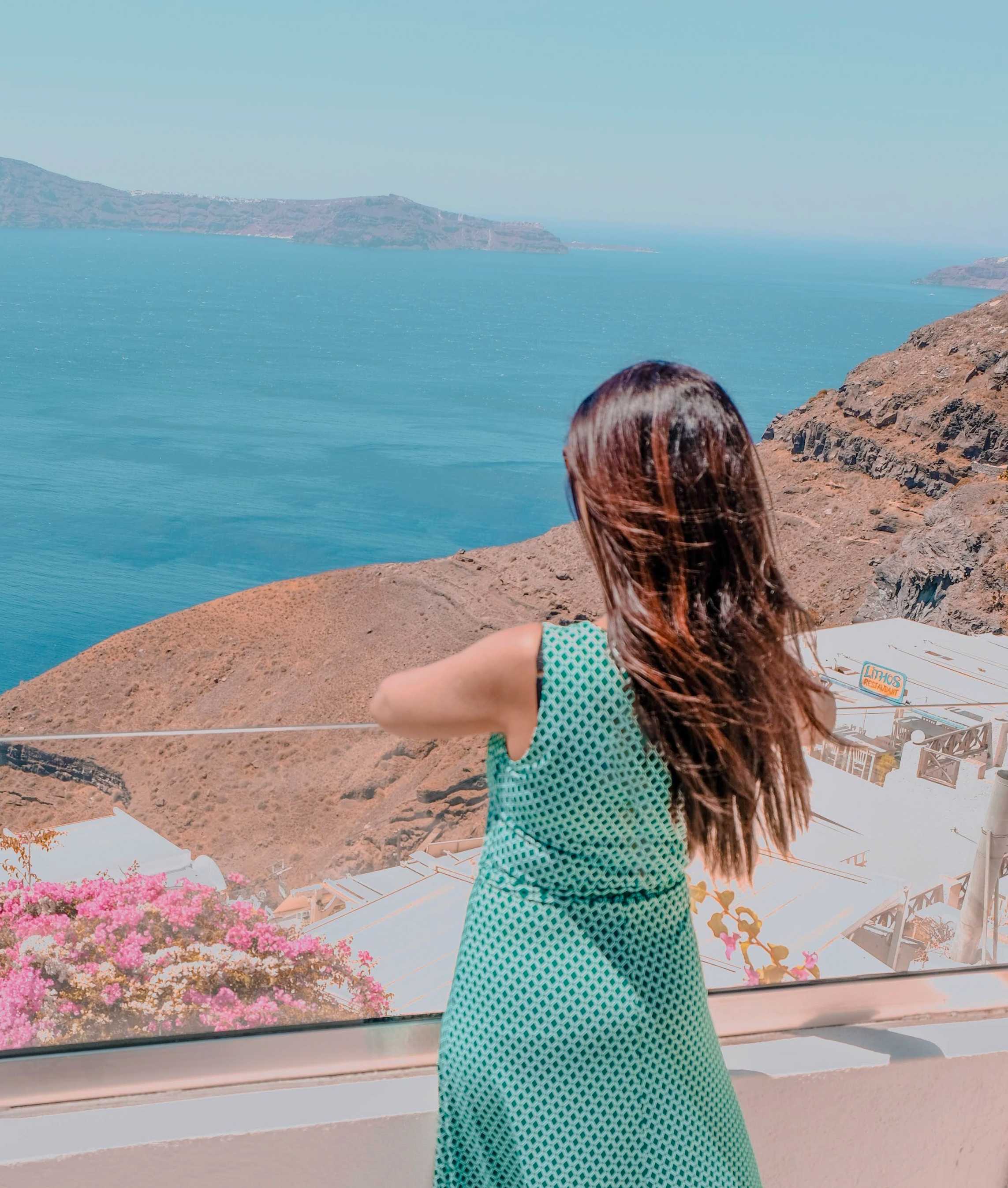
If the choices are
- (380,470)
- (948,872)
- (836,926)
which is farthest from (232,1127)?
(380,470)

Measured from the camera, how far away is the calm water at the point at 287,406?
44719 millimetres

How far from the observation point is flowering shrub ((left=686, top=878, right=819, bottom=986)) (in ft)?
3.97

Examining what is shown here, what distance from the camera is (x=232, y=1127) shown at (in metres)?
1.01

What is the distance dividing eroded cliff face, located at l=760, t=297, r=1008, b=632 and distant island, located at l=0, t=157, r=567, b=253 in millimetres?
153686

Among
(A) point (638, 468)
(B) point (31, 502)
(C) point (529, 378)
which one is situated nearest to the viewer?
(A) point (638, 468)

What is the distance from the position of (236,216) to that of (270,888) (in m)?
200

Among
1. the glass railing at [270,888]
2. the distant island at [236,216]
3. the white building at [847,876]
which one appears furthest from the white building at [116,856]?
the distant island at [236,216]

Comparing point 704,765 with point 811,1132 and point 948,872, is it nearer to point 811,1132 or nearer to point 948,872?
point 811,1132

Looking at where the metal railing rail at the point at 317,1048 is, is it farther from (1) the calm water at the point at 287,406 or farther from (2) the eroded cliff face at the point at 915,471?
Result: (2) the eroded cliff face at the point at 915,471

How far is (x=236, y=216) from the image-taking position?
610ft

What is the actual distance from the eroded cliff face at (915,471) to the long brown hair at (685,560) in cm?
2240

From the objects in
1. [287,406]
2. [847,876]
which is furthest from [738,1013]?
[287,406]

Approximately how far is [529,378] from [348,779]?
75955mm

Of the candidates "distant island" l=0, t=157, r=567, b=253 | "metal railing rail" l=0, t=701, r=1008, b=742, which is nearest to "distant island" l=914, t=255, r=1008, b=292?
"distant island" l=0, t=157, r=567, b=253
